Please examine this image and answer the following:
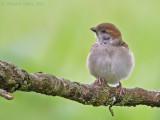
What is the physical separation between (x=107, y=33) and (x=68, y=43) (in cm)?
102

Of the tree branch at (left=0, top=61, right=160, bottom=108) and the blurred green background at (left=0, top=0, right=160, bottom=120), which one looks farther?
the blurred green background at (left=0, top=0, right=160, bottom=120)

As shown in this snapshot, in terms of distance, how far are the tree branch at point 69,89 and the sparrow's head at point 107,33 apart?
113 centimetres

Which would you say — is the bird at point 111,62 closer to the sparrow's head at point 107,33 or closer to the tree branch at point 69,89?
the sparrow's head at point 107,33

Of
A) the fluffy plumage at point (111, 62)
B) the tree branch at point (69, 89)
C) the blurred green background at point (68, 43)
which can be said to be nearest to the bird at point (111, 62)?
the fluffy plumage at point (111, 62)

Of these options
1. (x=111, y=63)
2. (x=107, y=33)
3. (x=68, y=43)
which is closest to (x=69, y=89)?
(x=68, y=43)

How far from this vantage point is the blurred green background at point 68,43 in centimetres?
389

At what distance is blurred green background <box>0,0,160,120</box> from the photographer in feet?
12.8

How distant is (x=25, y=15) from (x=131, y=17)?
163 cm

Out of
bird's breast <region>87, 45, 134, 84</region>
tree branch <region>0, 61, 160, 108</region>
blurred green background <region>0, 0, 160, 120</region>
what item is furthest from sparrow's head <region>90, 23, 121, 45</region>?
tree branch <region>0, 61, 160, 108</region>

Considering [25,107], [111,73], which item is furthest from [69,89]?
[111,73]

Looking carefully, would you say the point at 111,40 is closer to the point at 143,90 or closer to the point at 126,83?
the point at 126,83

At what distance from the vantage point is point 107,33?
5078mm

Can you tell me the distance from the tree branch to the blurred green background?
172 millimetres

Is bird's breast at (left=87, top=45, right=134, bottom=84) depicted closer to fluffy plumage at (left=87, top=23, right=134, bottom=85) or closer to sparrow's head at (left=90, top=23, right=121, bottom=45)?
fluffy plumage at (left=87, top=23, right=134, bottom=85)
